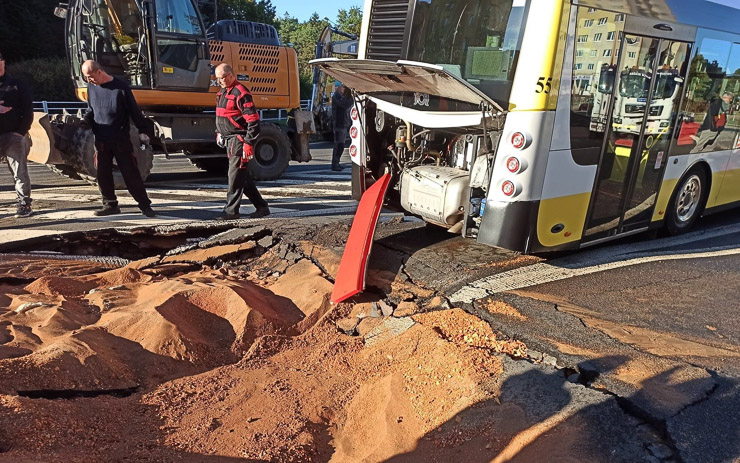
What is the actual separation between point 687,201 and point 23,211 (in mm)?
8720

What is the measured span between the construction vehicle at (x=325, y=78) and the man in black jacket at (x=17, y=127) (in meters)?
12.4

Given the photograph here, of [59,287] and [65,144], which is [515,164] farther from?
[65,144]

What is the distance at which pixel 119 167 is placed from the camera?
6797 millimetres

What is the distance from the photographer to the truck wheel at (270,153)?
1080 centimetres

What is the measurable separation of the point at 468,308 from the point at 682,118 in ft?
12.5

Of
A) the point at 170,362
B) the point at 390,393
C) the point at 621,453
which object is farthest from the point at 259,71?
the point at 621,453

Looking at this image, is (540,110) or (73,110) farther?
(73,110)

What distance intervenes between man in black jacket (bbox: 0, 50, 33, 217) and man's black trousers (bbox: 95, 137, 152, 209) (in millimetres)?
865

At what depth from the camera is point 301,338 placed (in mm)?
4039

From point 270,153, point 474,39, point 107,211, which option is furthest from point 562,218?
point 270,153

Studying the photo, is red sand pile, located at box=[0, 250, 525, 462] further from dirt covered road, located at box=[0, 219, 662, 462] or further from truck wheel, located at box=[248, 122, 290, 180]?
truck wheel, located at box=[248, 122, 290, 180]

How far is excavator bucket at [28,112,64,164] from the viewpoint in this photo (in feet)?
27.4

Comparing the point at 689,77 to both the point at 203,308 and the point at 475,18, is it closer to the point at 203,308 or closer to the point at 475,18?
the point at 475,18

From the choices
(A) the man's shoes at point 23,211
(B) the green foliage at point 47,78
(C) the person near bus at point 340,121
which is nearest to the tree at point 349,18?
(B) the green foliage at point 47,78
